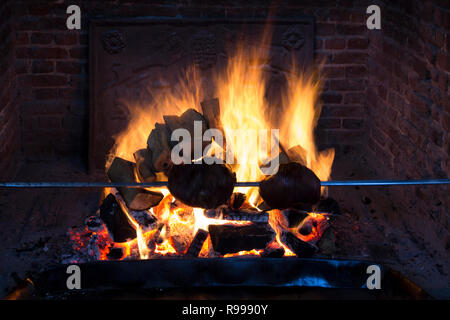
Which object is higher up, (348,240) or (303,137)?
(303,137)

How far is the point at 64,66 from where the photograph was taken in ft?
15.2

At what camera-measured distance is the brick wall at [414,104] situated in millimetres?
3543

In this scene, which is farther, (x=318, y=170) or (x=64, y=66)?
(x=64, y=66)

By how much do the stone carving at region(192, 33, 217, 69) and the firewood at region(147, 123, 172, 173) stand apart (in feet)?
3.47

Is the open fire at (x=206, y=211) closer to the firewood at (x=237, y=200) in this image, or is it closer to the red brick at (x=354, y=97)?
the firewood at (x=237, y=200)

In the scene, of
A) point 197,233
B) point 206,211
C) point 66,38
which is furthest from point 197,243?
point 66,38

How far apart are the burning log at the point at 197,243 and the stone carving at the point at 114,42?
183cm

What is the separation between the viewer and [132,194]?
3.44 metres

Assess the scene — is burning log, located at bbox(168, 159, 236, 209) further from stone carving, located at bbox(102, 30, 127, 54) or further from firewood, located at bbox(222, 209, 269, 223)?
stone carving, located at bbox(102, 30, 127, 54)

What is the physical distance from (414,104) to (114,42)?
227 centimetres

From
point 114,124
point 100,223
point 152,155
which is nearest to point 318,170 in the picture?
point 152,155

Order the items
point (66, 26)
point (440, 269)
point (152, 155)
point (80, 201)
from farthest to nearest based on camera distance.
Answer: point (66, 26), point (80, 201), point (152, 155), point (440, 269)

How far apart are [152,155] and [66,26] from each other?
158cm

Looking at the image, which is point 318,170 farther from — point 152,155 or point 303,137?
point 152,155
